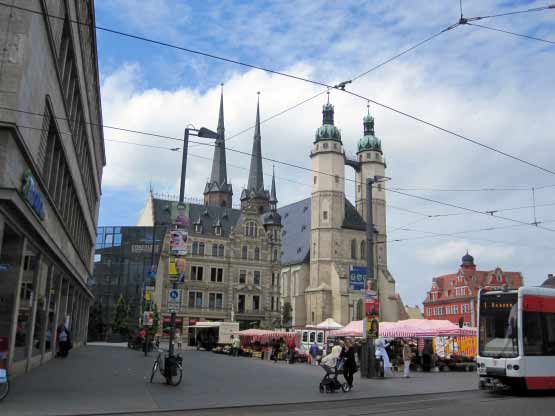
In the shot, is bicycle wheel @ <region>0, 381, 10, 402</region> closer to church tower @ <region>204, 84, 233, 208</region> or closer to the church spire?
the church spire

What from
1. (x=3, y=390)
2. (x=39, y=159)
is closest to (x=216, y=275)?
(x=39, y=159)

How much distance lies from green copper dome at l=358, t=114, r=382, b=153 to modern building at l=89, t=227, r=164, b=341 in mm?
42339

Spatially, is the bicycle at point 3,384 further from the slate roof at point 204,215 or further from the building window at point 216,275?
the slate roof at point 204,215

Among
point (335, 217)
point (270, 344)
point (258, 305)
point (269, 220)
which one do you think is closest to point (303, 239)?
point (335, 217)

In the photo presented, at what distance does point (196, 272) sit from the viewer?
7106 centimetres

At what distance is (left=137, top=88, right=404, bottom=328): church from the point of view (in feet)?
235

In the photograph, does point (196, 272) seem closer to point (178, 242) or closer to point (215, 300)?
point (215, 300)

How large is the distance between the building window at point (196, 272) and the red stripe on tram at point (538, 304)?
56.4 metres

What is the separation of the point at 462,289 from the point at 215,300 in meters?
48.6

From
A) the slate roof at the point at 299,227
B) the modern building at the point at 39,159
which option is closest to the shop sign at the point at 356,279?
the modern building at the point at 39,159

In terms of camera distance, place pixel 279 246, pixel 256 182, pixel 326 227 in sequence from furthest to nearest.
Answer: pixel 256 182 → pixel 326 227 → pixel 279 246

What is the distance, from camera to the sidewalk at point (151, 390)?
12.6 m

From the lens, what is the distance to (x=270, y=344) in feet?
134

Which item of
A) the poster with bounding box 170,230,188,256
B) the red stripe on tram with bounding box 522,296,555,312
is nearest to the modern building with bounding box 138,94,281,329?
the poster with bounding box 170,230,188,256
